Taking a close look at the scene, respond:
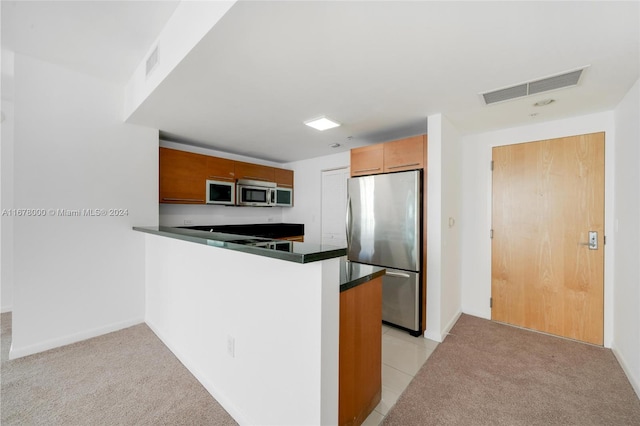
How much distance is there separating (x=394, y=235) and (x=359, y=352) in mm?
1538

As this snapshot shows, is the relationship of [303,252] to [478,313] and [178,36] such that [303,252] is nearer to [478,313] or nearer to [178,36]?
[178,36]

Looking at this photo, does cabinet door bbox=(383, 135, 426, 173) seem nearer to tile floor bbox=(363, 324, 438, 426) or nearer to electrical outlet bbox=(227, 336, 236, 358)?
tile floor bbox=(363, 324, 438, 426)

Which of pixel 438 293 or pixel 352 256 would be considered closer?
pixel 438 293

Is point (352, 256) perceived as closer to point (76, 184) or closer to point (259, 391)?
point (259, 391)

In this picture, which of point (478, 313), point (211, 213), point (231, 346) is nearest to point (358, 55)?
point (231, 346)

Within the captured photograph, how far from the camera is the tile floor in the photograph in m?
1.67

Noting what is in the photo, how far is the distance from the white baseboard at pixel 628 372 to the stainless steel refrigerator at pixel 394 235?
1.47 m

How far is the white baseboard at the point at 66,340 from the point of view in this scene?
2.19 meters

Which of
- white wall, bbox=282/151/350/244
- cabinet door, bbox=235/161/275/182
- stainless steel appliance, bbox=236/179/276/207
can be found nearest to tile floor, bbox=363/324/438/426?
white wall, bbox=282/151/350/244

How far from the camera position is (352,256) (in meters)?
3.16

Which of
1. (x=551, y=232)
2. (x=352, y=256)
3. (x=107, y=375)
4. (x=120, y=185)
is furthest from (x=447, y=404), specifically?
(x=120, y=185)

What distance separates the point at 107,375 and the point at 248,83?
2.47m

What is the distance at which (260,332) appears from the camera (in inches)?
54.9

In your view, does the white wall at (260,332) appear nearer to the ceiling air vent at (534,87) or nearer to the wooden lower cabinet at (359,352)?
the wooden lower cabinet at (359,352)
